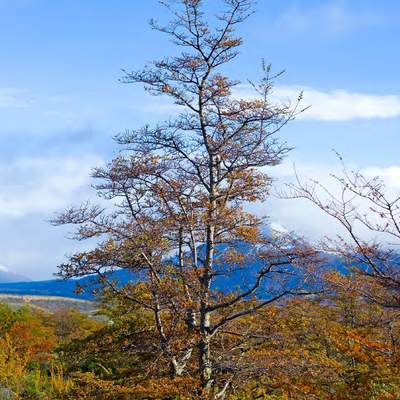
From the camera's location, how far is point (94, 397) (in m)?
15.1

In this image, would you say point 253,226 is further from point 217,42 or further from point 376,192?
point 376,192

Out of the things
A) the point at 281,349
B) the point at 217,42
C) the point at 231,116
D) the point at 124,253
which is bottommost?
the point at 281,349

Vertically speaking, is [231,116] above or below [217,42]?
below

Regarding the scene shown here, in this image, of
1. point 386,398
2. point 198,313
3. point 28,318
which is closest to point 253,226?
point 198,313

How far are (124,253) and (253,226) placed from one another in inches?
138

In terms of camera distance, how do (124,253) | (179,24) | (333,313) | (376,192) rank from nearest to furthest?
(376,192), (124,253), (179,24), (333,313)

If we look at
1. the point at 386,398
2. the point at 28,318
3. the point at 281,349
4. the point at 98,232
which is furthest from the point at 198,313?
the point at 28,318

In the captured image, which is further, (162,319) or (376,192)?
(162,319)

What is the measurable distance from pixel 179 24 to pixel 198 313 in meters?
7.92

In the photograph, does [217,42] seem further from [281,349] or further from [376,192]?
[376,192]

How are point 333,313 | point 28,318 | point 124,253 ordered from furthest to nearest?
point 28,318
point 333,313
point 124,253

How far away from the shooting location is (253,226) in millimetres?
16406

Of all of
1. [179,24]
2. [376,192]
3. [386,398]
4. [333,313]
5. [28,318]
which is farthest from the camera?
[28,318]

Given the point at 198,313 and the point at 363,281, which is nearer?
the point at 363,281
